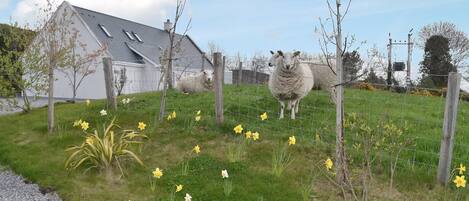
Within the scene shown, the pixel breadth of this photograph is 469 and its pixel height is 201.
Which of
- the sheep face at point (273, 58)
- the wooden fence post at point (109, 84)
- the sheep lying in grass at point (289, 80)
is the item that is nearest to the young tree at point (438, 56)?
the sheep face at point (273, 58)

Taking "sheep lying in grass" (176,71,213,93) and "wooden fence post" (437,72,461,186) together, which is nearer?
"wooden fence post" (437,72,461,186)

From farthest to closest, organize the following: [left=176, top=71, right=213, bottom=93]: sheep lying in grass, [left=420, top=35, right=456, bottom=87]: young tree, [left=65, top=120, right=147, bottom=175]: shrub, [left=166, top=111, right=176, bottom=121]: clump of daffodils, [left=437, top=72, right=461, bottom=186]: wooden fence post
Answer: [left=420, top=35, right=456, bottom=87]: young tree
[left=176, top=71, right=213, bottom=93]: sheep lying in grass
[left=166, top=111, right=176, bottom=121]: clump of daffodils
[left=65, top=120, right=147, bottom=175]: shrub
[left=437, top=72, right=461, bottom=186]: wooden fence post

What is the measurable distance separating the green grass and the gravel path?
132 millimetres

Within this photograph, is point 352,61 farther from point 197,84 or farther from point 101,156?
point 197,84

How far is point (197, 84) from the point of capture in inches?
710

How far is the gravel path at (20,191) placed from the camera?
6.34 metres

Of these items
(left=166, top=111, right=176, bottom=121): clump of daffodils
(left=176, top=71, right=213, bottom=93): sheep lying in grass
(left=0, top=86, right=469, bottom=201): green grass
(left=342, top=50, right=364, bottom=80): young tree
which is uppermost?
(left=342, top=50, right=364, bottom=80): young tree

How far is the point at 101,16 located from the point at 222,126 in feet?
86.3

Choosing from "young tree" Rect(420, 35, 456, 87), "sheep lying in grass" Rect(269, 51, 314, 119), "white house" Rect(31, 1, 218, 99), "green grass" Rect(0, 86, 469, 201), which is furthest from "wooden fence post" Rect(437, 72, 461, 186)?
"young tree" Rect(420, 35, 456, 87)

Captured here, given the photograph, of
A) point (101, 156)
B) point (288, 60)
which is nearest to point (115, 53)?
point (288, 60)

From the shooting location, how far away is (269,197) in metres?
5.75

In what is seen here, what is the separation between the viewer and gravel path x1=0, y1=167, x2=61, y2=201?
249 inches

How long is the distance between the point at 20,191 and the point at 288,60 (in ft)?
18.8

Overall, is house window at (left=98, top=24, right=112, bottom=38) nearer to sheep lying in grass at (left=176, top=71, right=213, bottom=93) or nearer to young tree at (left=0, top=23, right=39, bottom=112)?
sheep lying in grass at (left=176, top=71, right=213, bottom=93)
